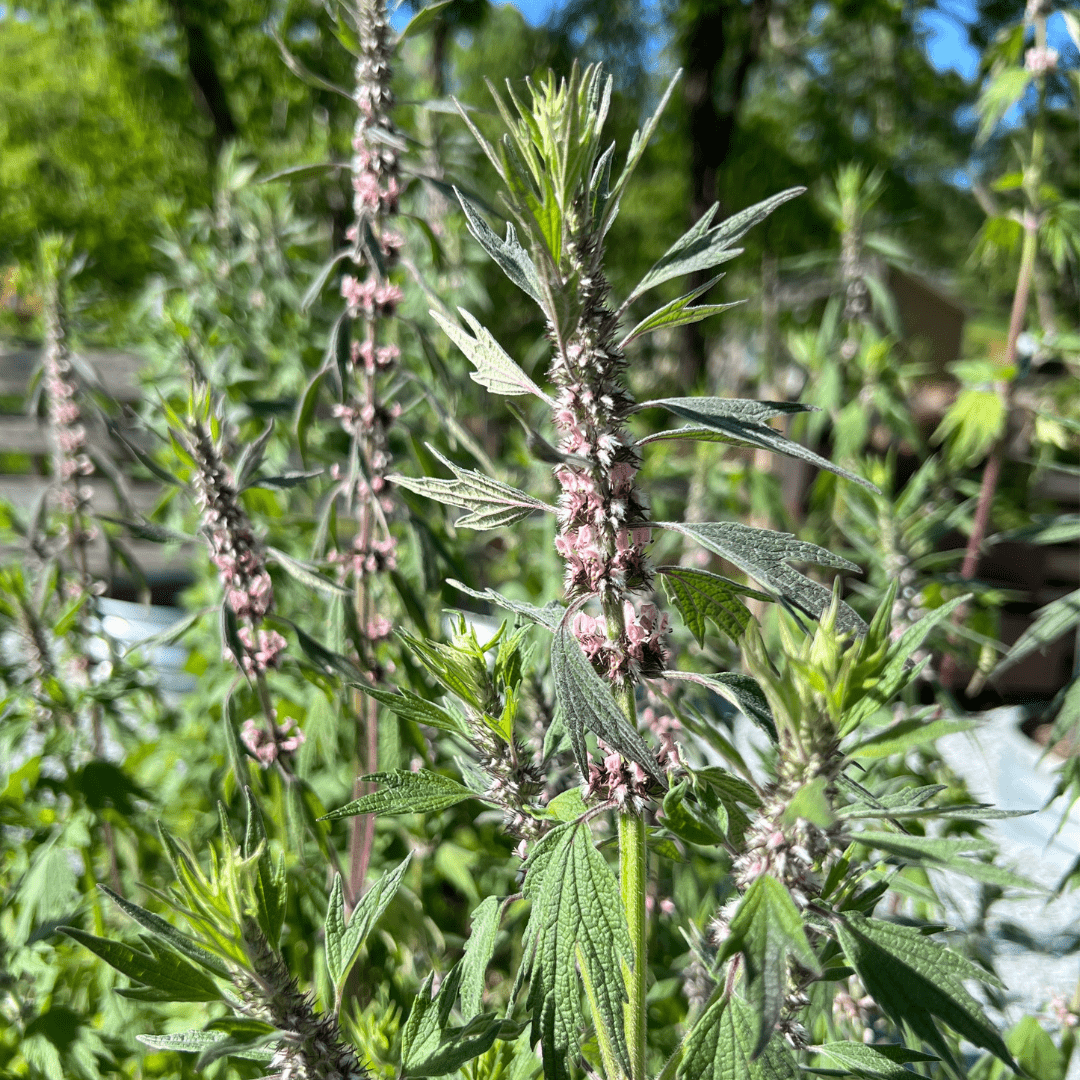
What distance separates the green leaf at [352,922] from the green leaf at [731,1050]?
0.23 meters

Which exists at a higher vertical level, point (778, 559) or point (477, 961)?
point (778, 559)

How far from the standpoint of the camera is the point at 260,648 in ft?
3.62

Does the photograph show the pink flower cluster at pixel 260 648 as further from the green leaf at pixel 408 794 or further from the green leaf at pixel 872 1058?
the green leaf at pixel 872 1058

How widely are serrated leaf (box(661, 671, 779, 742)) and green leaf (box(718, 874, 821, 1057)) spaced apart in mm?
127

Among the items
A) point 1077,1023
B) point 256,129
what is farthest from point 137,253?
point 1077,1023

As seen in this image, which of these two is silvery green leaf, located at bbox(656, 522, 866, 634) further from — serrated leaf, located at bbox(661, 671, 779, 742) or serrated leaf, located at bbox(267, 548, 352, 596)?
serrated leaf, located at bbox(267, 548, 352, 596)

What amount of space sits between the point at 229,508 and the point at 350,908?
21.7 inches

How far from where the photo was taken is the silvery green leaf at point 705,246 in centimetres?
55

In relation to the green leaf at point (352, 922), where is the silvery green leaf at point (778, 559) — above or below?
above

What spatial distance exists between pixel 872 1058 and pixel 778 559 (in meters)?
Answer: 0.38

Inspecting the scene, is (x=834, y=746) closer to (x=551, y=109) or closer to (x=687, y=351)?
(x=551, y=109)

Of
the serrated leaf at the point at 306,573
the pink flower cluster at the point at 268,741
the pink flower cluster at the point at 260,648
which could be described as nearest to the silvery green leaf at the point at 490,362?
the serrated leaf at the point at 306,573

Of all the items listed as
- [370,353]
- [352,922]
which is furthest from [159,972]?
[370,353]

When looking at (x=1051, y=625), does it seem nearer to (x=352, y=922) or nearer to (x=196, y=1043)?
(x=352, y=922)
